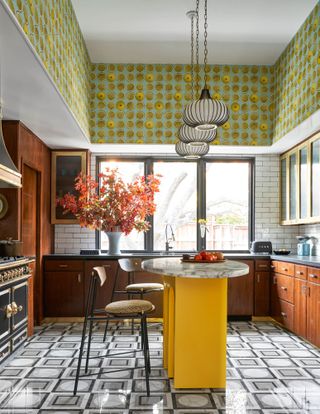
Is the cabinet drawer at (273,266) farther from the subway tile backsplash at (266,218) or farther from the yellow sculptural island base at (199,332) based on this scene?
the yellow sculptural island base at (199,332)

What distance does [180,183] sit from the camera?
22.5ft

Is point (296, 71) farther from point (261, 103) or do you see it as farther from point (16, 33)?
point (16, 33)

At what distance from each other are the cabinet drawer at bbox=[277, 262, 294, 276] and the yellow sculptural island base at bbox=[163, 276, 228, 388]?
2.09 metres

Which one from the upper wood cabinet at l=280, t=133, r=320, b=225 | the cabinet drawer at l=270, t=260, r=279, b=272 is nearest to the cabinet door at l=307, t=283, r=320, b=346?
the upper wood cabinet at l=280, t=133, r=320, b=225

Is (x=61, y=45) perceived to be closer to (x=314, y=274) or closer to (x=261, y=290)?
(x=314, y=274)

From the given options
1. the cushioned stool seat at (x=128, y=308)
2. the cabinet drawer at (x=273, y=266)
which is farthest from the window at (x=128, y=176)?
the cushioned stool seat at (x=128, y=308)

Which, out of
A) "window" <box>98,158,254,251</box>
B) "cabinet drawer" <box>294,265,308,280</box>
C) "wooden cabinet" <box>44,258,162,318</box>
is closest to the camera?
"cabinet drawer" <box>294,265,308,280</box>

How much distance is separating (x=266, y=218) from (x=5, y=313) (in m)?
4.10

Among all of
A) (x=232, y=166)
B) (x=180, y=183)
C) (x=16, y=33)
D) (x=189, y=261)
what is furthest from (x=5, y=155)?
(x=232, y=166)

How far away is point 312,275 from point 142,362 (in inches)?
76.8

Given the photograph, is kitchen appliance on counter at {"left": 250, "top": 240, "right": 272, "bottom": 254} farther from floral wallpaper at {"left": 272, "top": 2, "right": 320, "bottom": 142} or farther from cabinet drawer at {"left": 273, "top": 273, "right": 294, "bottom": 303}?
floral wallpaper at {"left": 272, "top": 2, "right": 320, "bottom": 142}

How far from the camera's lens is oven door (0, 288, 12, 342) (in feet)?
12.9

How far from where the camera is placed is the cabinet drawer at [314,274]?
4.56 metres

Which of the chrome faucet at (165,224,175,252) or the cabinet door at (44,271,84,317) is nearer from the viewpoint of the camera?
the cabinet door at (44,271,84,317)
